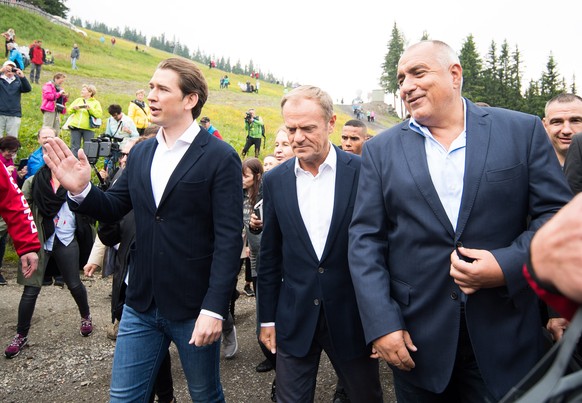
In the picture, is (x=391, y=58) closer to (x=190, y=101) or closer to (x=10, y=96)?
(x=10, y=96)

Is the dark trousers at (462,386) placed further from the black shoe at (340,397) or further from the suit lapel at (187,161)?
the black shoe at (340,397)

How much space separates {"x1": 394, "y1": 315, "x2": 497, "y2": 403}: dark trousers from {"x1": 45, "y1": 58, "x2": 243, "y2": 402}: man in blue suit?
3.59 ft

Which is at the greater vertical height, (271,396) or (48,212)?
(48,212)

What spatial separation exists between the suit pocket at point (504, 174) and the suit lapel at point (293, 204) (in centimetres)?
109

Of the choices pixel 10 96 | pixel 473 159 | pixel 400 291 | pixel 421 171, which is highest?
pixel 473 159

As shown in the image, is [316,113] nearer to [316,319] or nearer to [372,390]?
[316,319]

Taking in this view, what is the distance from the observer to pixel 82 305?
17.9 ft

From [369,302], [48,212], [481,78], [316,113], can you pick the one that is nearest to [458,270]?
[369,302]

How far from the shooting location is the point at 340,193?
282 centimetres

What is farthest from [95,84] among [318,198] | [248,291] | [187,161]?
[318,198]

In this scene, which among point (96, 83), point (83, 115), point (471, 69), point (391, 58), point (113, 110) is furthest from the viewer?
point (391, 58)

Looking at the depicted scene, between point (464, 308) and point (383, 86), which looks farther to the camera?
point (383, 86)

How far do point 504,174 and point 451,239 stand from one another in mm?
385

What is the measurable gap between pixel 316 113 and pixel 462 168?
3.30ft
